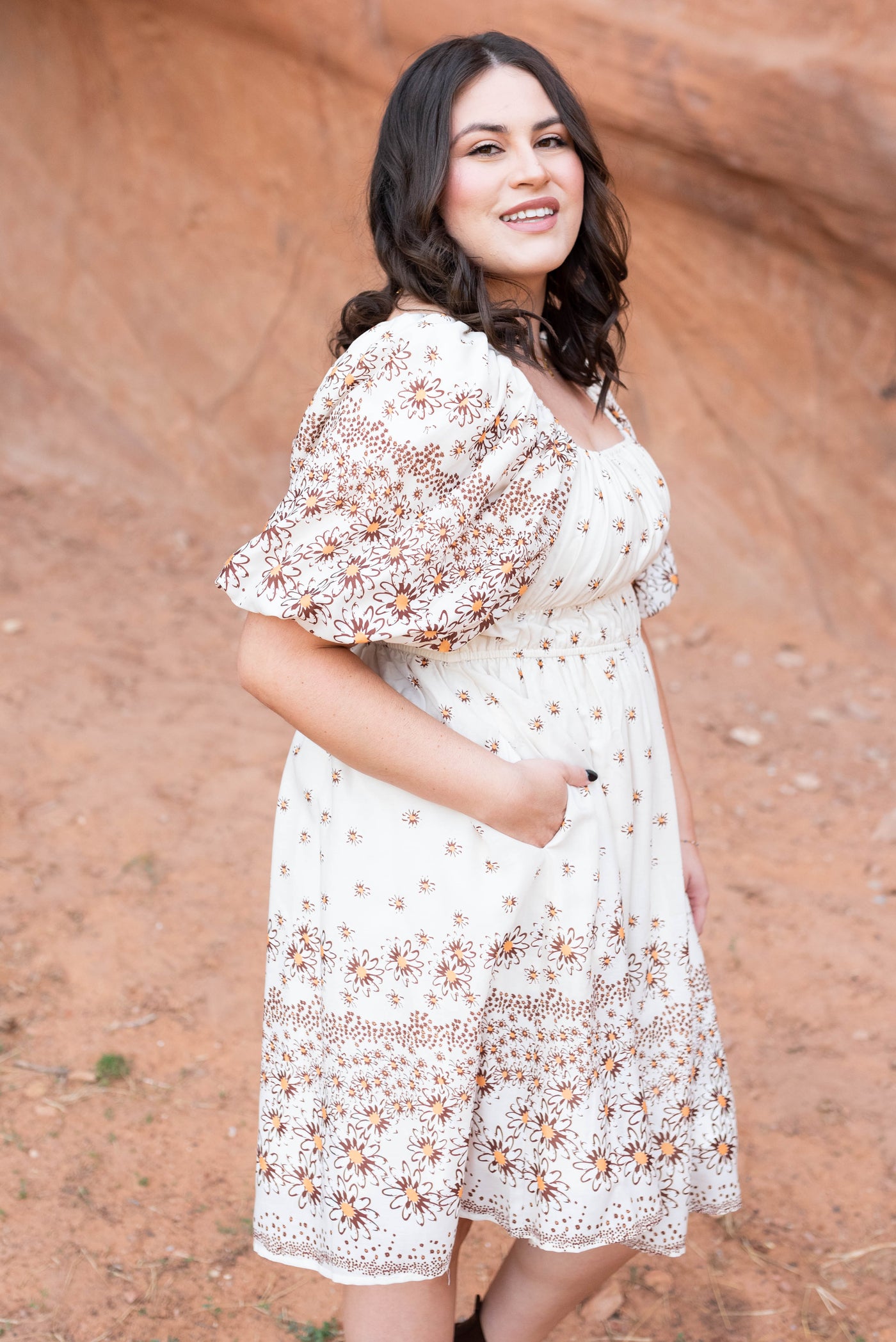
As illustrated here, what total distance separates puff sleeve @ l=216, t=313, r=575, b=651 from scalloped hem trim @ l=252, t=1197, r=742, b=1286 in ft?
2.43

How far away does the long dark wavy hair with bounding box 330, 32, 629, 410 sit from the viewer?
1475mm

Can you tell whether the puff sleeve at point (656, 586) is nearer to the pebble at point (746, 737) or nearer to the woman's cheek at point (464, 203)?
the woman's cheek at point (464, 203)

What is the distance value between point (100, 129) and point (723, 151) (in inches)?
112

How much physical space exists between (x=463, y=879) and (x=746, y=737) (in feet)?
9.46

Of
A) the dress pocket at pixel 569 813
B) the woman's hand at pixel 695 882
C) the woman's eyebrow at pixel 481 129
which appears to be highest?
the woman's eyebrow at pixel 481 129

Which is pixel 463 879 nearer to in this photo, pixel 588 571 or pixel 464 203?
pixel 588 571

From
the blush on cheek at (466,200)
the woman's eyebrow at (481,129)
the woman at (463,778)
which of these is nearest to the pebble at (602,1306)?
the woman at (463,778)

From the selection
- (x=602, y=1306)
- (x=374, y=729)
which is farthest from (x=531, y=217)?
(x=602, y=1306)

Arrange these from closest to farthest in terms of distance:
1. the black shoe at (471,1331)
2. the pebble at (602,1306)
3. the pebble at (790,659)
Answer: the black shoe at (471,1331)
the pebble at (602,1306)
the pebble at (790,659)

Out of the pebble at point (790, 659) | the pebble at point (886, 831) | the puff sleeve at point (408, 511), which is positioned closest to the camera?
the puff sleeve at point (408, 511)

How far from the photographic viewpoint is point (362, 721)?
4.41 ft

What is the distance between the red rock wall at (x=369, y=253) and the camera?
371 cm

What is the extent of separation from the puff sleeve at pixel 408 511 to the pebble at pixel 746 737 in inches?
115

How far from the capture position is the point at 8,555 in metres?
4.87
